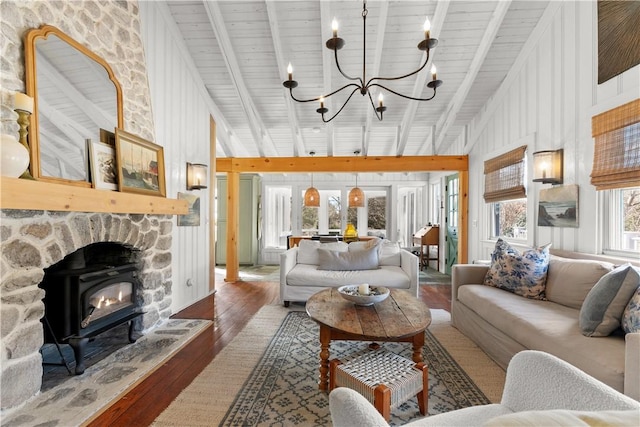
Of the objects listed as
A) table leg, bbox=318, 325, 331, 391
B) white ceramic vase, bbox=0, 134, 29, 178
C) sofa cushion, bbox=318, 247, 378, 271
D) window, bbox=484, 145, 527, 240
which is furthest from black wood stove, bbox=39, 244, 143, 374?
window, bbox=484, 145, 527, 240

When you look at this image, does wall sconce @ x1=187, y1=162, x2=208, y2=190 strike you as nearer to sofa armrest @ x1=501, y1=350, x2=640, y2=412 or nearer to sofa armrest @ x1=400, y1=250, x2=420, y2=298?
sofa armrest @ x1=400, y1=250, x2=420, y2=298

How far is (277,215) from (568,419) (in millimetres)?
7456

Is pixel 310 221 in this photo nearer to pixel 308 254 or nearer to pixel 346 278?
pixel 308 254

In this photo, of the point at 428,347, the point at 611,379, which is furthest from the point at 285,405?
the point at 611,379

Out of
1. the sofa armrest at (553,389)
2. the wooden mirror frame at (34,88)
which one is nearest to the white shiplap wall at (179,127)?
the wooden mirror frame at (34,88)

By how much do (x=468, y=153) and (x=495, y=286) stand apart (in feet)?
10.1

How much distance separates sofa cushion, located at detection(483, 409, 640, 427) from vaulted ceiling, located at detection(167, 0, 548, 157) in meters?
3.59

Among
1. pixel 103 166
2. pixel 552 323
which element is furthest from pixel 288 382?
pixel 103 166

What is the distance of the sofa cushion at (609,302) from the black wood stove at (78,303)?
3.34 m

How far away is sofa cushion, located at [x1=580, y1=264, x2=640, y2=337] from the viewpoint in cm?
176

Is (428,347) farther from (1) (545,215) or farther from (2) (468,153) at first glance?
(2) (468,153)

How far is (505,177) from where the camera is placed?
4141mm

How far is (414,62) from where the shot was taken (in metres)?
4.04

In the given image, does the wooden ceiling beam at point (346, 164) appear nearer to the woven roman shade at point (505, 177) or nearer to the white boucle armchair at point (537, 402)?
the woven roman shade at point (505, 177)
